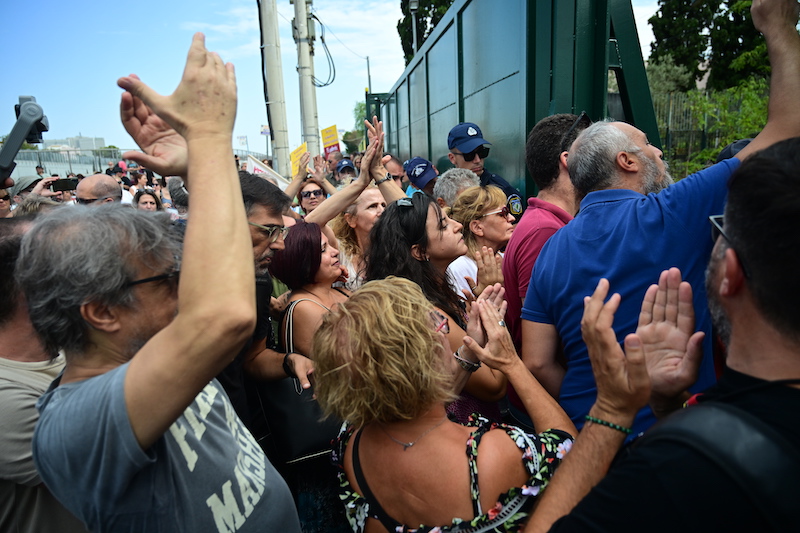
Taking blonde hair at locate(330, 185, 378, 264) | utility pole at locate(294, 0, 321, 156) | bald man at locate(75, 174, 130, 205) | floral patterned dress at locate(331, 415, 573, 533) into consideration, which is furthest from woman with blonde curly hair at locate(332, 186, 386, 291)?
utility pole at locate(294, 0, 321, 156)

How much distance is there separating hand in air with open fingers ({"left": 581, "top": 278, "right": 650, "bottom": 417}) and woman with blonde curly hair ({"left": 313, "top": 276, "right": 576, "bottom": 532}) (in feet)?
1.02

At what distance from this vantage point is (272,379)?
261 cm

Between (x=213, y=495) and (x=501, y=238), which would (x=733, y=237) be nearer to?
(x=213, y=495)

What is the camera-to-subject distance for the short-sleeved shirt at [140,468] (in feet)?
3.86

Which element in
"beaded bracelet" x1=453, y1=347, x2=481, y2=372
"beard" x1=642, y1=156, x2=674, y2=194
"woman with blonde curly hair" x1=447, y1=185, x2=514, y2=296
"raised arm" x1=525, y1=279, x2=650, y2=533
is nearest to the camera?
"raised arm" x1=525, y1=279, x2=650, y2=533

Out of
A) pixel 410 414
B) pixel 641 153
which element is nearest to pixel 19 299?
pixel 410 414

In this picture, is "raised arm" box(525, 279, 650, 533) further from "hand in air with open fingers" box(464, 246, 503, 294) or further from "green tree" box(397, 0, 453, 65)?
"green tree" box(397, 0, 453, 65)

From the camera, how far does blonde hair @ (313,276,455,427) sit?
63.6 inches

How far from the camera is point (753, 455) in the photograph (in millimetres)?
886

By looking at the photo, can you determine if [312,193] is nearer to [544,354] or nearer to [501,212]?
[501,212]

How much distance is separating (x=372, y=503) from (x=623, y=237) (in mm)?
1346

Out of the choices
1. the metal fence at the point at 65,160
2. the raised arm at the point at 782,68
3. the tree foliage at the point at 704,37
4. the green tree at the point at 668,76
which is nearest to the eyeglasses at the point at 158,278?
the raised arm at the point at 782,68

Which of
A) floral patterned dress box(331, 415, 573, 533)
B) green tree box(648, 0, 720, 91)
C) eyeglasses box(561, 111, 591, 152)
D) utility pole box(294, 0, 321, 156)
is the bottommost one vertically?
floral patterned dress box(331, 415, 573, 533)

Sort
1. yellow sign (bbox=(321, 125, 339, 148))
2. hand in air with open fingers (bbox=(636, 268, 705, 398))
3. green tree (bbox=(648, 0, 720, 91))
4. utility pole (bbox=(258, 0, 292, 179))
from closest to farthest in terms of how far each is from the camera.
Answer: hand in air with open fingers (bbox=(636, 268, 705, 398)) → utility pole (bbox=(258, 0, 292, 179)) → yellow sign (bbox=(321, 125, 339, 148)) → green tree (bbox=(648, 0, 720, 91))
